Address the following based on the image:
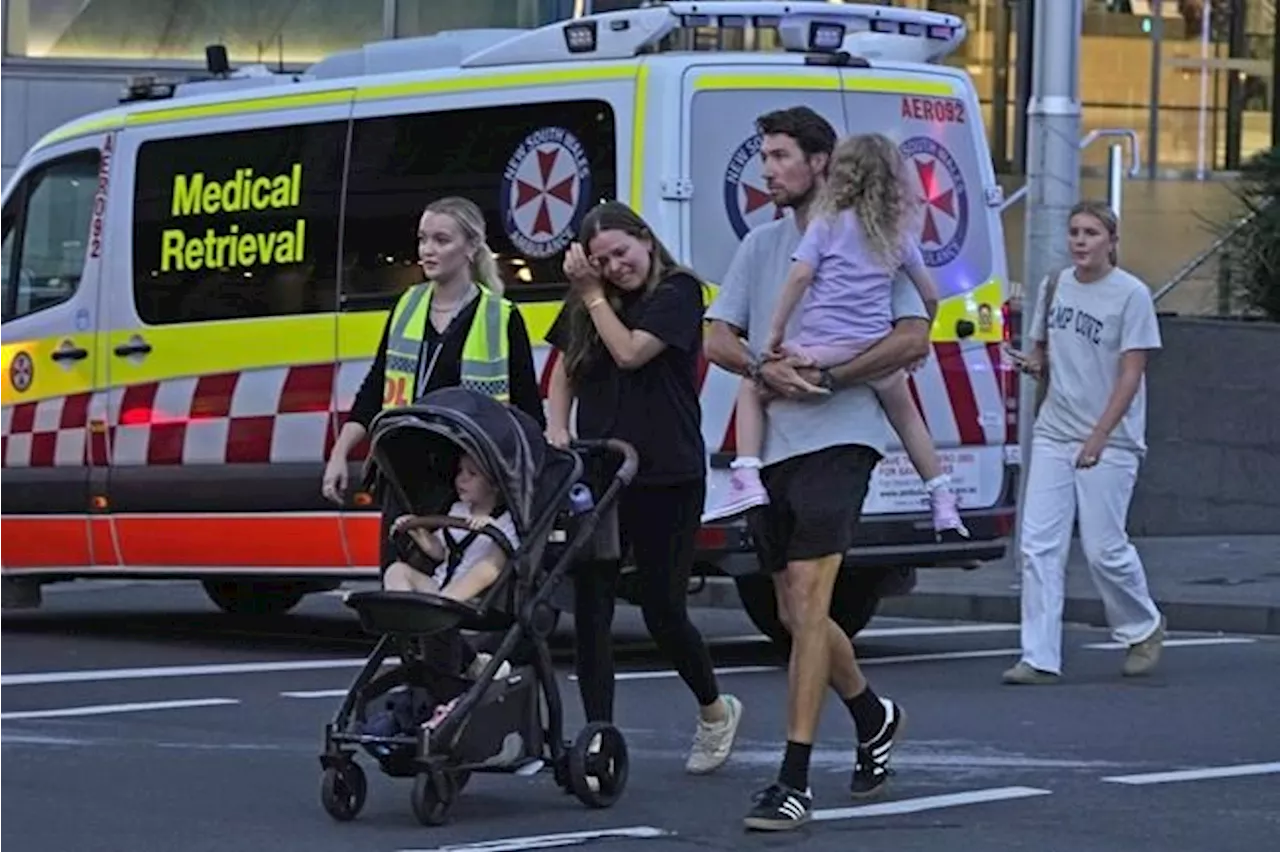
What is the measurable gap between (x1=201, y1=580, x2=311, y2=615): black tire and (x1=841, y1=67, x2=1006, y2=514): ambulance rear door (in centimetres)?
368

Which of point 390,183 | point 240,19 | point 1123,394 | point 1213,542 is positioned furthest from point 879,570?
point 240,19

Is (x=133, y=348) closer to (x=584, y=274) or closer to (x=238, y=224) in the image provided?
(x=238, y=224)

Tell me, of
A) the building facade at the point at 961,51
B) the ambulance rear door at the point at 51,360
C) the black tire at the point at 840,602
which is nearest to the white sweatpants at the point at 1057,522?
the black tire at the point at 840,602

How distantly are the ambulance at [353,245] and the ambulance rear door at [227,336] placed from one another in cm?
1

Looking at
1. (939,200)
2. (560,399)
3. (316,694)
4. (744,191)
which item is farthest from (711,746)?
(939,200)

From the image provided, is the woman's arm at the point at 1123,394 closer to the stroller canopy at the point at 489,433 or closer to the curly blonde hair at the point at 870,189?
the curly blonde hair at the point at 870,189

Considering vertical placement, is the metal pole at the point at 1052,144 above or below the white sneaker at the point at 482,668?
above

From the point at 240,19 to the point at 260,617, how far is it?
10207mm

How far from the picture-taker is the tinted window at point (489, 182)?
1091 cm

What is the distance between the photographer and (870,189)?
758 cm

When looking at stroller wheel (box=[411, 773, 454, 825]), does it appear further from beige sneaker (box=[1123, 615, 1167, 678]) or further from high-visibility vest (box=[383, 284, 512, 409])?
beige sneaker (box=[1123, 615, 1167, 678])

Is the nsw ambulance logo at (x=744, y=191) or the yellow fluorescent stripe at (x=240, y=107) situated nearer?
the nsw ambulance logo at (x=744, y=191)

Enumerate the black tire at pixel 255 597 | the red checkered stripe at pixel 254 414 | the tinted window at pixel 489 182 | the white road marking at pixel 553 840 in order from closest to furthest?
1. the white road marking at pixel 553 840
2. the tinted window at pixel 489 182
3. the red checkered stripe at pixel 254 414
4. the black tire at pixel 255 597

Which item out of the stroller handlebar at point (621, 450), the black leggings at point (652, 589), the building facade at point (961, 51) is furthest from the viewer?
the building facade at point (961, 51)
